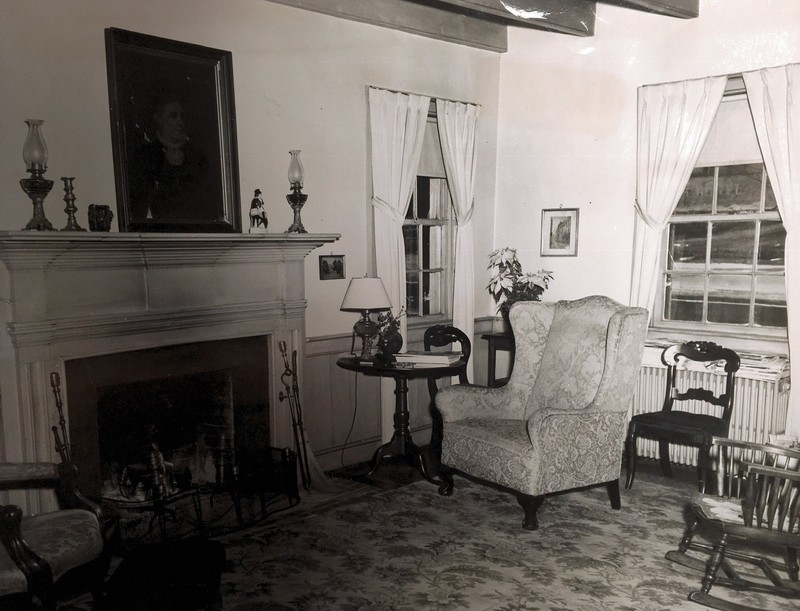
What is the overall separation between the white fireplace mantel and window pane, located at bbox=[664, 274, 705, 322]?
99.5 inches

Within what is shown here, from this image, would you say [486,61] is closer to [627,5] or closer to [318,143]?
[627,5]

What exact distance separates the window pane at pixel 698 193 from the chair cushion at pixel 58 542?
4105 millimetres

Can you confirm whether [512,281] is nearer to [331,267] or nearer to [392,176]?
[392,176]

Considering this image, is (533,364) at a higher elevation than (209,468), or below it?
higher

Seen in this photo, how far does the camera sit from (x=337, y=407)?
4434mm

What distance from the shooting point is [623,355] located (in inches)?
142

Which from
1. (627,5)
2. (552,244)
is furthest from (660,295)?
(627,5)

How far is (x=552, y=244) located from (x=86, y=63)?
3468mm

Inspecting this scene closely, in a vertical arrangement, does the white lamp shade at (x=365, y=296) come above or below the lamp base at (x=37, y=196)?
below

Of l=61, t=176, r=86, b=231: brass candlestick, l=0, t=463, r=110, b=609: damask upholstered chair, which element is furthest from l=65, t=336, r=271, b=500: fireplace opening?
l=61, t=176, r=86, b=231: brass candlestick

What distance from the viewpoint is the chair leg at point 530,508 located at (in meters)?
3.41

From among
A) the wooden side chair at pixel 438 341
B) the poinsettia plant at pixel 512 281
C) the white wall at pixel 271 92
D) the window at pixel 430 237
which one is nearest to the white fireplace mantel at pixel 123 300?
the white wall at pixel 271 92

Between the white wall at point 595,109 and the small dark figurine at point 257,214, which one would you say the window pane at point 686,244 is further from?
the small dark figurine at point 257,214

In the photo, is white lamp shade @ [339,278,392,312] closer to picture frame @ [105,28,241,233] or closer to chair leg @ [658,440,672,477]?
picture frame @ [105,28,241,233]
